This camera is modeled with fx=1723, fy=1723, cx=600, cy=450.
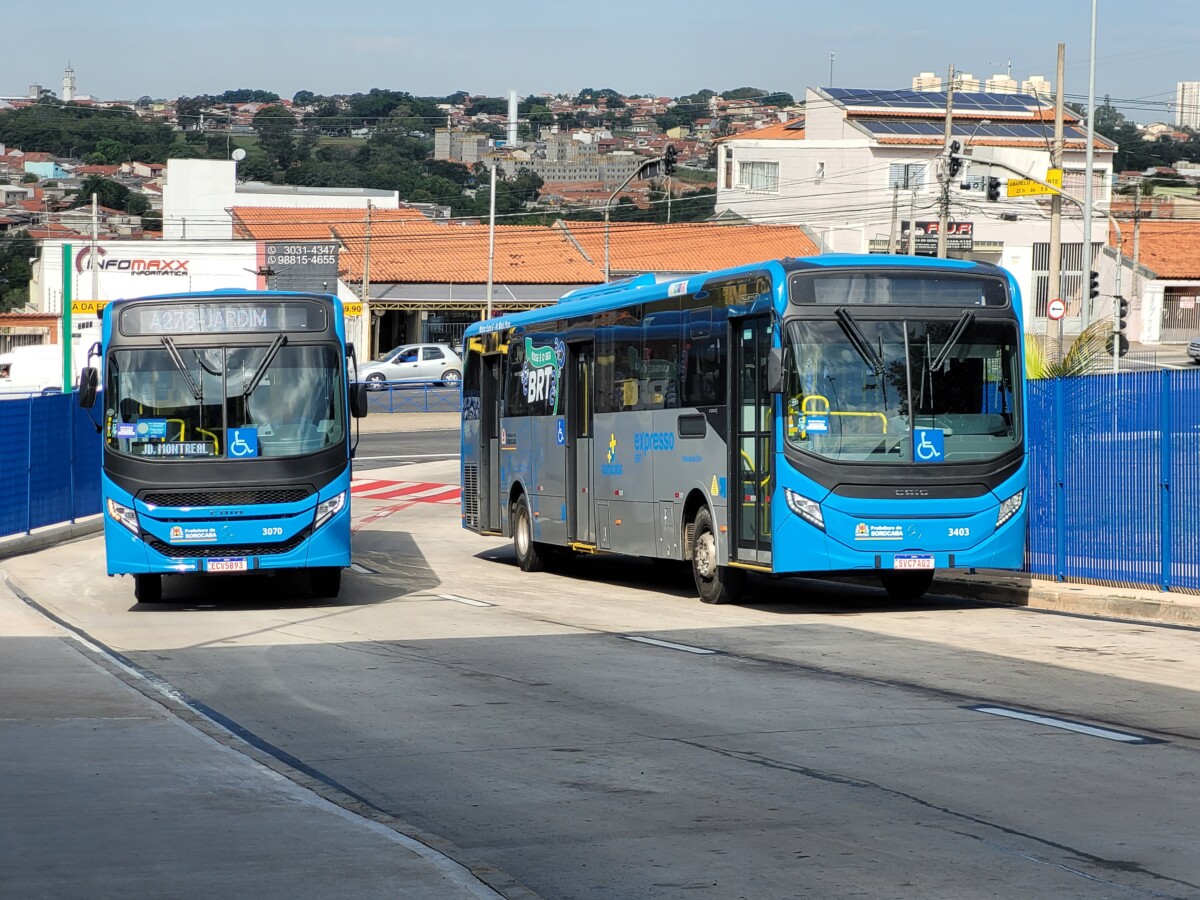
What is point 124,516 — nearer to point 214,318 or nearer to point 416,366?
point 214,318

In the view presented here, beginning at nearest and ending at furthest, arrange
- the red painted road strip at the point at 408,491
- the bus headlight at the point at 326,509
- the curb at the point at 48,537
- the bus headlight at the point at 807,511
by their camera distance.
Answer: the bus headlight at the point at 807,511 → the bus headlight at the point at 326,509 → the curb at the point at 48,537 → the red painted road strip at the point at 408,491

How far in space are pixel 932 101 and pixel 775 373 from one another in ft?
244

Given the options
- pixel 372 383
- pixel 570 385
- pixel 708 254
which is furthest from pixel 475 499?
pixel 708 254

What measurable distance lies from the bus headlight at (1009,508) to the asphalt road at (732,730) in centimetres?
93

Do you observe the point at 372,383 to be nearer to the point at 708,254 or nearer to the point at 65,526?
the point at 708,254

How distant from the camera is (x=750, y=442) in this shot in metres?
17.1

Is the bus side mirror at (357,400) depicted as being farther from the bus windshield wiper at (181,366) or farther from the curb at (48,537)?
the curb at (48,537)

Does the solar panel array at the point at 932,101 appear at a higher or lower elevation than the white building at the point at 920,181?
higher

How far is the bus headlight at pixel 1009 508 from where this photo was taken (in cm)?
1705

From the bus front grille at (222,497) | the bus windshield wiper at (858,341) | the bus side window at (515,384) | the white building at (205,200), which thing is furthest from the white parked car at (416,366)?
the bus windshield wiper at (858,341)

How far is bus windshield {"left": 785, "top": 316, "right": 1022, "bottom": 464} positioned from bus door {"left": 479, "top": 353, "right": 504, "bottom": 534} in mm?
8823

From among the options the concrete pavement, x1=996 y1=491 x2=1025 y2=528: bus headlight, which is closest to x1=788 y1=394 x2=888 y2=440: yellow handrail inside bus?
x1=996 y1=491 x2=1025 y2=528: bus headlight

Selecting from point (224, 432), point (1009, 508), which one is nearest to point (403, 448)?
point (224, 432)

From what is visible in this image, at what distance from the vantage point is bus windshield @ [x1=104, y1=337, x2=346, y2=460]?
17844 millimetres
